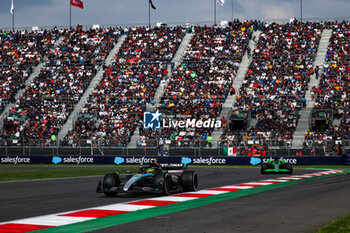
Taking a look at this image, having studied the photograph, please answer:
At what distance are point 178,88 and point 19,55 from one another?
19410 mm

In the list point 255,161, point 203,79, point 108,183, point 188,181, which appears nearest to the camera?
point 108,183

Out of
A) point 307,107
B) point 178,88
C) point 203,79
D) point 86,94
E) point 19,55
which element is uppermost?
point 19,55

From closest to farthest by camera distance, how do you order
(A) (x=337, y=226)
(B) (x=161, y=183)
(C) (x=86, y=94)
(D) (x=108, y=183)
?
(A) (x=337, y=226) → (B) (x=161, y=183) → (D) (x=108, y=183) → (C) (x=86, y=94)

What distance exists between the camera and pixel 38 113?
148 ft

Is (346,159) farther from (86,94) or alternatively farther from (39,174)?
(86,94)

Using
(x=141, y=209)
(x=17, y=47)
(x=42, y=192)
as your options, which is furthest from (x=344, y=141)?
(x=17, y=47)

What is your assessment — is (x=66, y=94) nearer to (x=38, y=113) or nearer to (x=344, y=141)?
(x=38, y=113)

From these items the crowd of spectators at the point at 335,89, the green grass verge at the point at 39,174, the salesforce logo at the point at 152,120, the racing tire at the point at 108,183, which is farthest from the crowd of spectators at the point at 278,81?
the racing tire at the point at 108,183

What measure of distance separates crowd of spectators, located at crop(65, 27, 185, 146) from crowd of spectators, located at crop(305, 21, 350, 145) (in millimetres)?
13655

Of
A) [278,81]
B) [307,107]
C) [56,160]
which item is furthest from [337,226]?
[278,81]

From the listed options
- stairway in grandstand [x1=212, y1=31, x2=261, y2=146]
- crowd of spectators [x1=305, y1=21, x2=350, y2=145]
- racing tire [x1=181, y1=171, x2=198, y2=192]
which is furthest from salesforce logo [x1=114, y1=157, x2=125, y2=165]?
racing tire [x1=181, y1=171, x2=198, y2=192]

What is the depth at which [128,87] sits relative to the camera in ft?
154

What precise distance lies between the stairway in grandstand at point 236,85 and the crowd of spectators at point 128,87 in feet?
21.0

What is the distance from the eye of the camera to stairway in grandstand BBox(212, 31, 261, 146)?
39.9 metres
